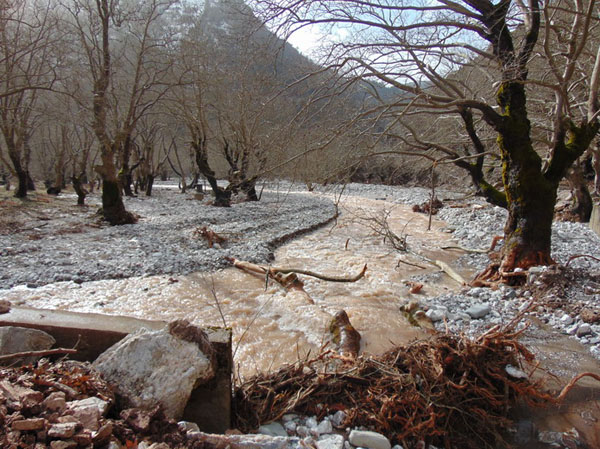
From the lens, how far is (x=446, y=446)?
231cm

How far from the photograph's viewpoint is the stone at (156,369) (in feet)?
6.79

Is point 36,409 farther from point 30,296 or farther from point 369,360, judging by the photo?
point 30,296

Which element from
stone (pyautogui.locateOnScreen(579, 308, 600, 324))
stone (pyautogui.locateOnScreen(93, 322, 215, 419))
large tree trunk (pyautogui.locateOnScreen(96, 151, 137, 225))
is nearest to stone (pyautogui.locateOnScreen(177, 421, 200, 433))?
stone (pyautogui.locateOnScreen(93, 322, 215, 419))

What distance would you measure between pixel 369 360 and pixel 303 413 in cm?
68

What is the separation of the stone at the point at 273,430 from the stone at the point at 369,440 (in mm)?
436

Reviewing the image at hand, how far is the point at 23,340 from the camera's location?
236 cm

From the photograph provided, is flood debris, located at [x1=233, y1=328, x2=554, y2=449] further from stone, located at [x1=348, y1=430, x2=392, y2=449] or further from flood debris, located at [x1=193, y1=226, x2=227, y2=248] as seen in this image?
flood debris, located at [x1=193, y1=226, x2=227, y2=248]

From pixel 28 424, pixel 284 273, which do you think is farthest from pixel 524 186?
pixel 28 424

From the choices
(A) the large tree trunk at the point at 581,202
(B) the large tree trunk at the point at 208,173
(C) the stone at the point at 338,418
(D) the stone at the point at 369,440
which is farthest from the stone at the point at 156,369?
(B) the large tree trunk at the point at 208,173

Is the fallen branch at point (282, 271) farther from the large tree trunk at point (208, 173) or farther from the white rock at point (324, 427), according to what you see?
the large tree trunk at point (208, 173)

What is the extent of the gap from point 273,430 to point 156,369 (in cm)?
86

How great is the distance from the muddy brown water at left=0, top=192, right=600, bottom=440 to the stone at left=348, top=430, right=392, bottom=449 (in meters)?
0.76

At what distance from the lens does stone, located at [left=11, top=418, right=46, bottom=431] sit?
5.08 feet

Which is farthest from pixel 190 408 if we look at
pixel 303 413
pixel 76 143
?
pixel 76 143
